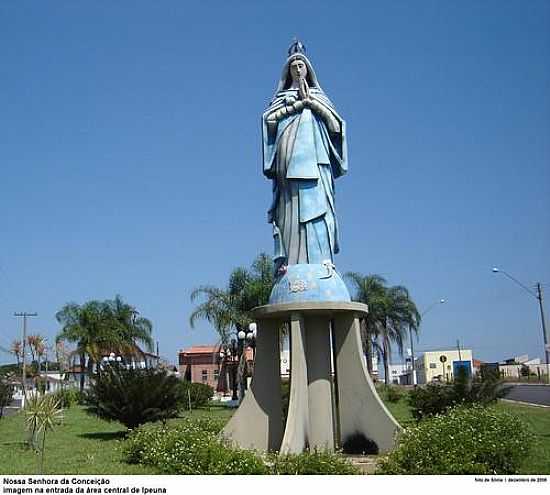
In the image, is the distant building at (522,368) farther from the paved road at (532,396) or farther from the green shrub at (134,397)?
the green shrub at (134,397)

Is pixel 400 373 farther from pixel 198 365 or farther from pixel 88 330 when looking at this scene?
pixel 88 330

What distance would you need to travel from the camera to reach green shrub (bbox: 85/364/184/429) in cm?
2234

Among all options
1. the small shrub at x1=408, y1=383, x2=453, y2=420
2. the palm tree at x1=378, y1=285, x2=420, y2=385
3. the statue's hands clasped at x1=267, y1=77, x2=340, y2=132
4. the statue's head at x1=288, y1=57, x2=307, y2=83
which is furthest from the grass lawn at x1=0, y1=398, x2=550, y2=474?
the palm tree at x1=378, y1=285, x2=420, y2=385

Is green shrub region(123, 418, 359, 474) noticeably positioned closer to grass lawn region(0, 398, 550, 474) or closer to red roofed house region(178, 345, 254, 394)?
grass lawn region(0, 398, 550, 474)

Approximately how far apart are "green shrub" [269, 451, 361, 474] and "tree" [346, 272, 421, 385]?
36.8m

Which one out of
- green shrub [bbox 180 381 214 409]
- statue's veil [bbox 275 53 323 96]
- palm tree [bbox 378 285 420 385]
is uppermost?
statue's veil [bbox 275 53 323 96]

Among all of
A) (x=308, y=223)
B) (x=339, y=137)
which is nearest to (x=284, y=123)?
(x=339, y=137)

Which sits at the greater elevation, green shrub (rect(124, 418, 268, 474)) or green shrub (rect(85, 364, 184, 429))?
green shrub (rect(85, 364, 184, 429))

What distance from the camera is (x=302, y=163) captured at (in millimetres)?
16516

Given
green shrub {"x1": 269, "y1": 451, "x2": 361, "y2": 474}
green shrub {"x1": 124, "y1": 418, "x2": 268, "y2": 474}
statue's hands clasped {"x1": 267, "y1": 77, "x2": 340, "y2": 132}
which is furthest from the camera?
statue's hands clasped {"x1": 267, "y1": 77, "x2": 340, "y2": 132}

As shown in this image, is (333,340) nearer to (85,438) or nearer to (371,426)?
(371,426)
